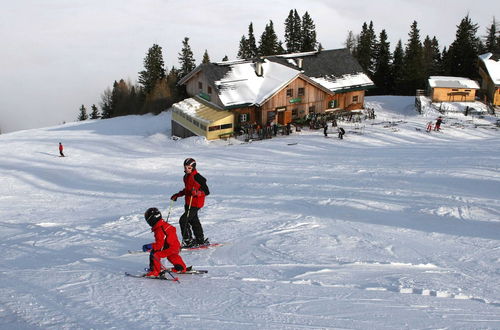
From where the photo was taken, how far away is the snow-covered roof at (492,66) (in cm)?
4281

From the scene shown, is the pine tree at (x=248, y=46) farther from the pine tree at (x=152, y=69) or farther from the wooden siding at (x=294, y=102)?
the wooden siding at (x=294, y=102)

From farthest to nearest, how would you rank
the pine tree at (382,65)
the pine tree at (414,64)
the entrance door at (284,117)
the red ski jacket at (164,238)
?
1. the pine tree at (382,65)
2. the pine tree at (414,64)
3. the entrance door at (284,117)
4. the red ski jacket at (164,238)

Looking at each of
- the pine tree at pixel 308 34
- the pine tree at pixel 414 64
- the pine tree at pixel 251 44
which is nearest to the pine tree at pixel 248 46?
the pine tree at pixel 251 44

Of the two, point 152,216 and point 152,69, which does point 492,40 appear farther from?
point 152,216

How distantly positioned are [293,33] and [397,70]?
16553 mm

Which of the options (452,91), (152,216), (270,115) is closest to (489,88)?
(452,91)

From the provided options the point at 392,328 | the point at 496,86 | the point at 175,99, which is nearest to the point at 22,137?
the point at 175,99

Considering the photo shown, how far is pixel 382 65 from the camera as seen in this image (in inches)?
2292

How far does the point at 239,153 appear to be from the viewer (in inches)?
1045

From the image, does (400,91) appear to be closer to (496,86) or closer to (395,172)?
(496,86)

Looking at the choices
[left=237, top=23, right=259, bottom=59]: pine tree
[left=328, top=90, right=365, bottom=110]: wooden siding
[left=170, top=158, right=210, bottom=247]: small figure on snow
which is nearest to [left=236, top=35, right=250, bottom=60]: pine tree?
[left=237, top=23, right=259, bottom=59]: pine tree

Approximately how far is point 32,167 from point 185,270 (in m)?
21.1

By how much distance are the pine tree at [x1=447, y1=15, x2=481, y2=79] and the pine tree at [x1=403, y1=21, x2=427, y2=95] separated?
15.8 ft

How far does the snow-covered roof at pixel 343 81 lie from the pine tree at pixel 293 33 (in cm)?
2485
